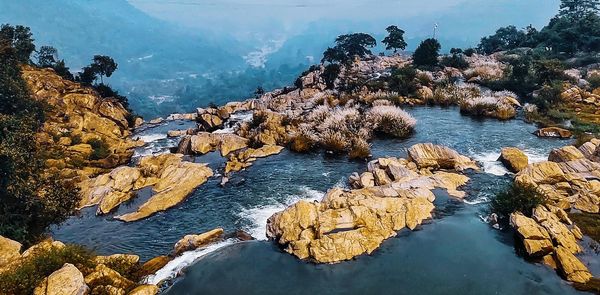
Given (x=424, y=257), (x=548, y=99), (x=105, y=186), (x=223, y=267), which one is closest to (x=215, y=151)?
(x=105, y=186)

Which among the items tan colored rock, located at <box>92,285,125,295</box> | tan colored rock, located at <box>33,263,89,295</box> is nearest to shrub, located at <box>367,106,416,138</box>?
tan colored rock, located at <box>92,285,125,295</box>

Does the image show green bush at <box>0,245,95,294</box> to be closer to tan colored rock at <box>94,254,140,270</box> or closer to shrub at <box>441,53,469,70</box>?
tan colored rock at <box>94,254,140,270</box>

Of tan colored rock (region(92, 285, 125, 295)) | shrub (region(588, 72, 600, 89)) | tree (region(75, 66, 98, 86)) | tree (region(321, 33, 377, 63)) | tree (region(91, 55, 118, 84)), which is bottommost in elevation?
tan colored rock (region(92, 285, 125, 295))

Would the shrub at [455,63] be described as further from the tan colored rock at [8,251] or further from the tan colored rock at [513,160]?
the tan colored rock at [8,251]

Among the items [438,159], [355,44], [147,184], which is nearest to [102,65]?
[147,184]

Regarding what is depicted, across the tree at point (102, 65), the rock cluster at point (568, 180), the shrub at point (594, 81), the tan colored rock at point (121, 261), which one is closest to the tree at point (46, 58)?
the tree at point (102, 65)

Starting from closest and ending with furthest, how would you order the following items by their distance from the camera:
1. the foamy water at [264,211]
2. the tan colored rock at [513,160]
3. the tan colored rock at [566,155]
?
1. the foamy water at [264,211]
2. the tan colored rock at [566,155]
3. the tan colored rock at [513,160]

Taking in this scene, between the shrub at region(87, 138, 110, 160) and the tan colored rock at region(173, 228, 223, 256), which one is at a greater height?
the shrub at region(87, 138, 110, 160)
